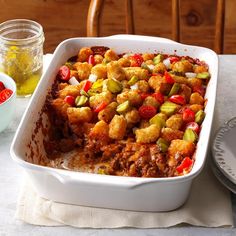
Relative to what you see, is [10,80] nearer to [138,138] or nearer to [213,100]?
[138,138]

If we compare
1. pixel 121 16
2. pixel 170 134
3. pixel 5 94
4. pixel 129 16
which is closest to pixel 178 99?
pixel 170 134

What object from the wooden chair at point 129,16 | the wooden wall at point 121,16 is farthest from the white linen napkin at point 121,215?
the wooden wall at point 121,16

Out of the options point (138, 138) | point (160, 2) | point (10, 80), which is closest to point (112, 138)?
point (138, 138)

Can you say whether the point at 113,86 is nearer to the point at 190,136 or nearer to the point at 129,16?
the point at 190,136

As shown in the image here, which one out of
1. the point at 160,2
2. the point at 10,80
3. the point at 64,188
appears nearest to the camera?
the point at 64,188

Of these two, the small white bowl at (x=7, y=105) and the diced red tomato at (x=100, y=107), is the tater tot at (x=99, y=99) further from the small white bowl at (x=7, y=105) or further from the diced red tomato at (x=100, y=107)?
the small white bowl at (x=7, y=105)
